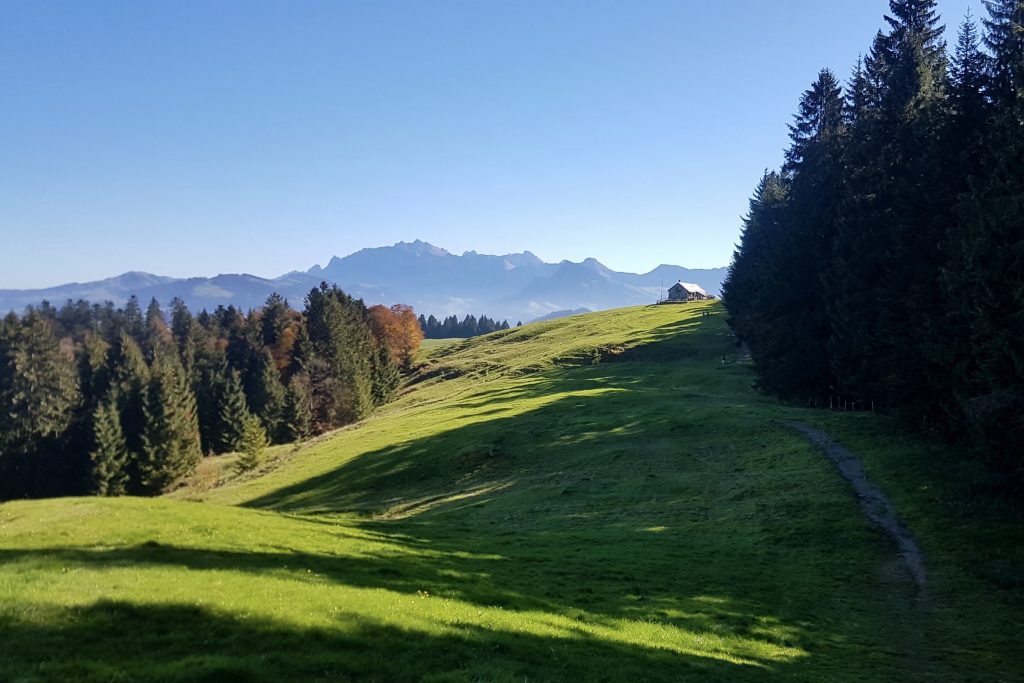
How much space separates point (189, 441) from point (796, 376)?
7395cm

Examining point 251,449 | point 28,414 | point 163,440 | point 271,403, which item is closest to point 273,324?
point 271,403

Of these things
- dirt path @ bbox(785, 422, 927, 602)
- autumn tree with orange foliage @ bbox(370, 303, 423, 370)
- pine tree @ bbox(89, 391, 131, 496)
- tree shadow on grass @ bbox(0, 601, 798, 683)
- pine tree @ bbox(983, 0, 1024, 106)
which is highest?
pine tree @ bbox(983, 0, 1024, 106)

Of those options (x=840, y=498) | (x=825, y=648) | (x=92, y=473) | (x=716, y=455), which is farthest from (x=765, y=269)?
(x=92, y=473)

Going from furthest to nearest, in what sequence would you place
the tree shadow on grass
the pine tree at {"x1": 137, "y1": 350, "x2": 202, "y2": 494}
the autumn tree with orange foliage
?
Answer: the autumn tree with orange foliage → the pine tree at {"x1": 137, "y1": 350, "x2": 202, "y2": 494} → the tree shadow on grass

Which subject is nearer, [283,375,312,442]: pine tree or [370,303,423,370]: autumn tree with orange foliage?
[283,375,312,442]: pine tree

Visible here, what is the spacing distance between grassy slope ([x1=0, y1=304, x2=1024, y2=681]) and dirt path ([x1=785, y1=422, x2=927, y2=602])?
1.65 feet

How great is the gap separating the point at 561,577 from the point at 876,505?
16.2 meters

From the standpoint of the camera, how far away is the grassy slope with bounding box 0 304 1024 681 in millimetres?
11953

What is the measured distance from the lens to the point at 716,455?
3959 centimetres

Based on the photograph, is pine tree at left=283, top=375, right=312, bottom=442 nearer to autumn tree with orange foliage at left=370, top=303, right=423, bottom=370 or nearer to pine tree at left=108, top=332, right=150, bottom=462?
pine tree at left=108, top=332, right=150, bottom=462

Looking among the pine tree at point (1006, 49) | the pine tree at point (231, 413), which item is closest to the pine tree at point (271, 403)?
the pine tree at point (231, 413)

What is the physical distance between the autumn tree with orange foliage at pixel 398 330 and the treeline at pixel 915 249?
295 feet

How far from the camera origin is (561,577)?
70.5ft

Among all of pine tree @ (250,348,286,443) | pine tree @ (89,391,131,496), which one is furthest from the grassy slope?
pine tree @ (250,348,286,443)
